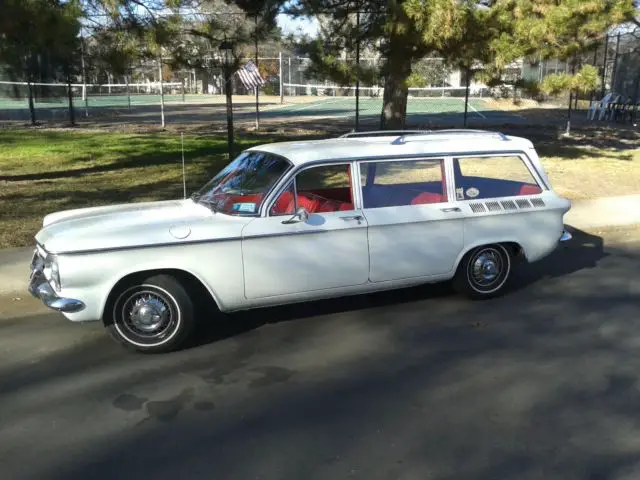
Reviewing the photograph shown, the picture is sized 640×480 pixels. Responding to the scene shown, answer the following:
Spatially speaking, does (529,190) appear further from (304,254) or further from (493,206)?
(304,254)

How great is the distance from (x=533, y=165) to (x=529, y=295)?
1.28 metres

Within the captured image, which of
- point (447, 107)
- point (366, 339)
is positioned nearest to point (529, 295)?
point (366, 339)

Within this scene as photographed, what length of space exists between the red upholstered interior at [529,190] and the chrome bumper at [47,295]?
4078 mm

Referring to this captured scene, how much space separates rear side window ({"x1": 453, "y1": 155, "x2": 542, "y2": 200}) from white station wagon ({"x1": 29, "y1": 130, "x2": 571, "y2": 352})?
0.05 feet

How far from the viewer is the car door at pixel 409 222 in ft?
17.9

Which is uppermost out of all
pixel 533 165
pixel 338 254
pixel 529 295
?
pixel 533 165

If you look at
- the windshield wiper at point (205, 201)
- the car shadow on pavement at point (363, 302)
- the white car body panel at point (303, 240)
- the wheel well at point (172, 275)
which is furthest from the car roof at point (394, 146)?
the car shadow on pavement at point (363, 302)

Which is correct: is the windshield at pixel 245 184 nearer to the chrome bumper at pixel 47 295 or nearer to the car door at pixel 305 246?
the car door at pixel 305 246

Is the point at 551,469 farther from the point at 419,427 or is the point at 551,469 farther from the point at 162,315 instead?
the point at 162,315

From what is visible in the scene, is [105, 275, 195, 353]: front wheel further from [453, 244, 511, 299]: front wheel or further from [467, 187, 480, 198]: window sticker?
[467, 187, 480, 198]: window sticker

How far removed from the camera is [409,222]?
5.54 metres

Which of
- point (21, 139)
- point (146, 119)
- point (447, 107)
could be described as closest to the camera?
point (21, 139)

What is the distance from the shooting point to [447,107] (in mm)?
35594

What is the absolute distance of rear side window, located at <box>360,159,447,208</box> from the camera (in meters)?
5.62
